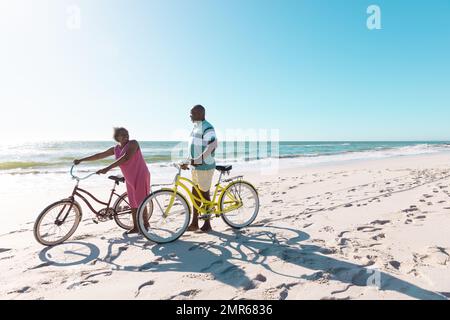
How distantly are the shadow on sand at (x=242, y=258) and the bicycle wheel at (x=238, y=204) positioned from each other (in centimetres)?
38

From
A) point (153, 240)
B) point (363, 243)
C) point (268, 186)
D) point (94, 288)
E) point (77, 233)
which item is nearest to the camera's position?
point (94, 288)

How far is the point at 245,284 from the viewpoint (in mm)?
3016

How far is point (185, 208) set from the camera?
4438 mm

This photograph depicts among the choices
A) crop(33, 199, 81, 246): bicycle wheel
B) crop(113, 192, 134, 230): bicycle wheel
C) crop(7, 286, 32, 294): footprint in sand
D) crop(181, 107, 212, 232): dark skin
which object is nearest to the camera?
crop(7, 286, 32, 294): footprint in sand

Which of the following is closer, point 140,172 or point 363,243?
point 363,243

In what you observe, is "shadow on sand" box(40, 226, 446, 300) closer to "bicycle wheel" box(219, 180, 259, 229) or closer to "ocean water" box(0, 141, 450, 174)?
"bicycle wheel" box(219, 180, 259, 229)

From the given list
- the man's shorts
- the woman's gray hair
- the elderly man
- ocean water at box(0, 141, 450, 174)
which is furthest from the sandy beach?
ocean water at box(0, 141, 450, 174)

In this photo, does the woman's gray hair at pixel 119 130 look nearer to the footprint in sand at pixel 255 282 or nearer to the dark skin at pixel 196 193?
the dark skin at pixel 196 193

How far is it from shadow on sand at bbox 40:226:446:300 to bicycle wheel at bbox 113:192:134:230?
16.1 inches

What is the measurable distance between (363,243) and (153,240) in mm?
2985

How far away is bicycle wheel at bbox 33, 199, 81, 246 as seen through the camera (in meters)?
4.16

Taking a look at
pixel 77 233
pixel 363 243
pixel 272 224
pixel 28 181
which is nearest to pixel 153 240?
pixel 77 233

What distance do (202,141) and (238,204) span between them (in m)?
1.30
